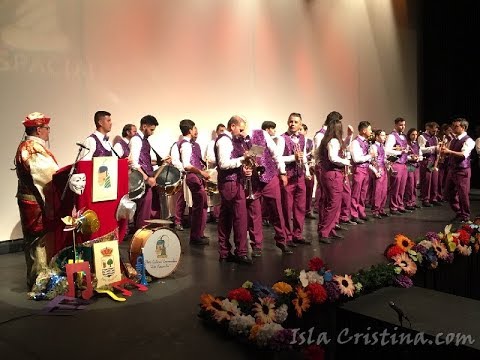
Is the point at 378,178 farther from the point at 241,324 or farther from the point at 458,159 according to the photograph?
the point at 241,324

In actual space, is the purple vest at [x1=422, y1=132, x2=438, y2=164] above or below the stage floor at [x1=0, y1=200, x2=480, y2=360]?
above

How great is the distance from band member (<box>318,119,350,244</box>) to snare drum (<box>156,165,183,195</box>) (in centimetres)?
181

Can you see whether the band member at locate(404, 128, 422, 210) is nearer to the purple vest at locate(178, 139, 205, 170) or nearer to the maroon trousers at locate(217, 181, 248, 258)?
the purple vest at locate(178, 139, 205, 170)

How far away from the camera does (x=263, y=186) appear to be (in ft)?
18.2

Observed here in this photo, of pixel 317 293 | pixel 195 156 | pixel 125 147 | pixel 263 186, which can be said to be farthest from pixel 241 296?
pixel 125 147

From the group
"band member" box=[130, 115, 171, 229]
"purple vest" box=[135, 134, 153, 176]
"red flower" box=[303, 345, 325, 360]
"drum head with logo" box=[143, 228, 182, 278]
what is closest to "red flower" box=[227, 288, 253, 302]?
"red flower" box=[303, 345, 325, 360]

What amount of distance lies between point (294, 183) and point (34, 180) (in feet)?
10.6

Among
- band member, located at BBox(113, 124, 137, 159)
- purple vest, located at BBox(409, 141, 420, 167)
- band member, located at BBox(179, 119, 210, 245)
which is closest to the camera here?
band member, located at BBox(179, 119, 210, 245)

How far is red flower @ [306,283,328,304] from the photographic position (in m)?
3.61

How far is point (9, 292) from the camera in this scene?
14.4 ft

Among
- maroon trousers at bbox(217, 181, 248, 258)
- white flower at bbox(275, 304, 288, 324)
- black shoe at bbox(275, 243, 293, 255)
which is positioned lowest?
white flower at bbox(275, 304, 288, 324)

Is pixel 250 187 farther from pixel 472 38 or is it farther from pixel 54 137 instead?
pixel 472 38

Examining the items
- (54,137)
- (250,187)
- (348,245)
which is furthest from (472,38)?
(54,137)

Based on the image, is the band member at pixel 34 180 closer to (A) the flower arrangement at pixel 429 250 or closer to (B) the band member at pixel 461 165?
(A) the flower arrangement at pixel 429 250
